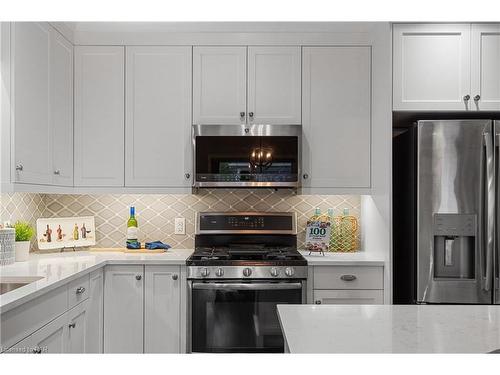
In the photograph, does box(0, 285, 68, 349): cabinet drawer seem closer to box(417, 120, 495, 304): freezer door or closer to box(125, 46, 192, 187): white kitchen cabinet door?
box(125, 46, 192, 187): white kitchen cabinet door

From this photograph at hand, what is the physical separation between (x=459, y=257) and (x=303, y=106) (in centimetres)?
135

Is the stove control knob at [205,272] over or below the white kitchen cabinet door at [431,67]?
below

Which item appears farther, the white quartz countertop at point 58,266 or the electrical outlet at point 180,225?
the electrical outlet at point 180,225

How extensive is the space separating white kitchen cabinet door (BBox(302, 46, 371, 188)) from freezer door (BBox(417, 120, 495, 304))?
511 mm

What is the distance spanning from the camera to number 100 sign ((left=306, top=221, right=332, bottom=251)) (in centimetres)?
292

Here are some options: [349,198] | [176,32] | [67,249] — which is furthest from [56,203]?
[349,198]

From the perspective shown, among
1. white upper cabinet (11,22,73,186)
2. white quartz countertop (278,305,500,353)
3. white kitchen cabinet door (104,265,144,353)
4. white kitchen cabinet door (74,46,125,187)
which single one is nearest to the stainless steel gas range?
white kitchen cabinet door (104,265,144,353)

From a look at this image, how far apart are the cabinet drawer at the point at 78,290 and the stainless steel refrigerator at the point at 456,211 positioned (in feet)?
6.15

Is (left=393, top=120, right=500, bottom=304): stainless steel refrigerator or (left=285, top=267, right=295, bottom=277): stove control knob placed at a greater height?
(left=393, top=120, right=500, bottom=304): stainless steel refrigerator

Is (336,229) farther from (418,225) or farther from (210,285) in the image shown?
(210,285)

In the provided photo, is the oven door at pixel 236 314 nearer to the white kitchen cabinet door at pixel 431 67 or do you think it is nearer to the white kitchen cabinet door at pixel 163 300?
the white kitchen cabinet door at pixel 163 300

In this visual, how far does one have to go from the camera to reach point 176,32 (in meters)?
2.92

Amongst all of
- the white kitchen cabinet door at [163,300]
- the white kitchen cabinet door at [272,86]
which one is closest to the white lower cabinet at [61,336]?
the white kitchen cabinet door at [163,300]

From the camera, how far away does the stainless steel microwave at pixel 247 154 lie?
2854mm
